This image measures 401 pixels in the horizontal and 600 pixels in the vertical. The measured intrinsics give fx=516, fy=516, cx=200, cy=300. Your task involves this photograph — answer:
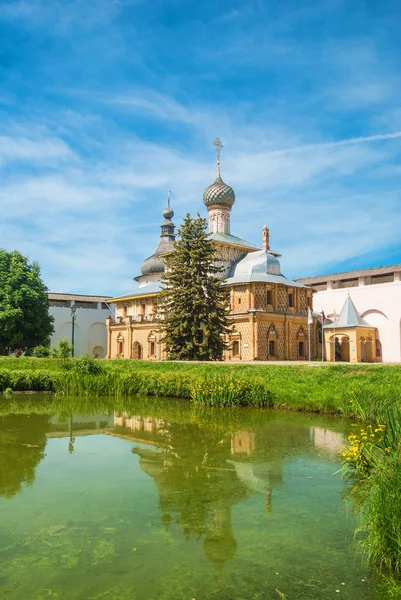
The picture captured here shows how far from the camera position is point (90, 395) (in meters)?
18.5

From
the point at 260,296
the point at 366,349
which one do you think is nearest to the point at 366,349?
the point at 366,349

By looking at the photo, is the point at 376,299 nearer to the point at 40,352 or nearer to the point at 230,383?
the point at 230,383

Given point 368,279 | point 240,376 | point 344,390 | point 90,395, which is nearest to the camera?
point 344,390

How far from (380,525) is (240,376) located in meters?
12.0

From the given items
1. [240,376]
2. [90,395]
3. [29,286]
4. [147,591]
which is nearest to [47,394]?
[90,395]

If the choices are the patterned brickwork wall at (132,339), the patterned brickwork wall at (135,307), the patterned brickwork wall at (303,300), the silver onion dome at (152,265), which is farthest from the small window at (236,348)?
the silver onion dome at (152,265)

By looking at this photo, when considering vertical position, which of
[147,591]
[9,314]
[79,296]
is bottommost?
[147,591]

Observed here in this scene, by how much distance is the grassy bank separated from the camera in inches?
531

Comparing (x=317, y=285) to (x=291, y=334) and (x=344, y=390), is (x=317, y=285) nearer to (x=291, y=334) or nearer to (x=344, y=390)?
(x=291, y=334)

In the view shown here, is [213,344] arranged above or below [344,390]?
above

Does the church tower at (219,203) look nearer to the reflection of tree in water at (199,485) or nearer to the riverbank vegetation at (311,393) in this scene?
the riverbank vegetation at (311,393)

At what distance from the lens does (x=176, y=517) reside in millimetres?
5633

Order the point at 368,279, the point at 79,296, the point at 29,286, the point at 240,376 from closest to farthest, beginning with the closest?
the point at 240,376
the point at 29,286
the point at 368,279
the point at 79,296

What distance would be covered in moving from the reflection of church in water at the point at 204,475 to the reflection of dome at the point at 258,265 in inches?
778
